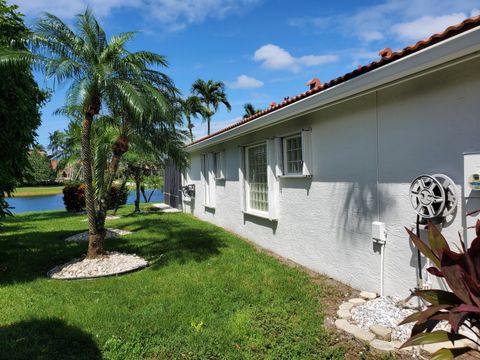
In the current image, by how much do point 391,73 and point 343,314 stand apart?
3008 mm

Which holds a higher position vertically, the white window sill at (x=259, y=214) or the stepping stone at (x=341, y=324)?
the white window sill at (x=259, y=214)

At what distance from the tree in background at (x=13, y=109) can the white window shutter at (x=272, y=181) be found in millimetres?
5074

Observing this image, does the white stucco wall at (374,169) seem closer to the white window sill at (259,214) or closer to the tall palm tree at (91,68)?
Answer: the white window sill at (259,214)

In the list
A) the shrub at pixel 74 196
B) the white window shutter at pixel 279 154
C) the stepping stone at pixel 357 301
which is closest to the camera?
the stepping stone at pixel 357 301

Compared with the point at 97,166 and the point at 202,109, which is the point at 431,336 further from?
the point at 202,109

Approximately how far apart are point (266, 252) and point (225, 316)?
3823 mm

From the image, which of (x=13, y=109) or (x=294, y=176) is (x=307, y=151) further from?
(x=13, y=109)

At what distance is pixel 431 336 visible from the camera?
262cm

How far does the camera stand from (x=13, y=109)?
695 cm

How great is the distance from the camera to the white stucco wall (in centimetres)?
388

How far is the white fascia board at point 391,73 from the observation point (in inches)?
129

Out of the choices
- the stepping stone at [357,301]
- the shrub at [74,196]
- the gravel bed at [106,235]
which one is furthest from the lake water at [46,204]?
the stepping stone at [357,301]

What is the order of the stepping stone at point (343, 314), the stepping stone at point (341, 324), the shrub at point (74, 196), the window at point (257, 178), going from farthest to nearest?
1. the shrub at point (74, 196)
2. the window at point (257, 178)
3. the stepping stone at point (343, 314)
4. the stepping stone at point (341, 324)

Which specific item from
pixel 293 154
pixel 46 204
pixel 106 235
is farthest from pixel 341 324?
pixel 46 204
